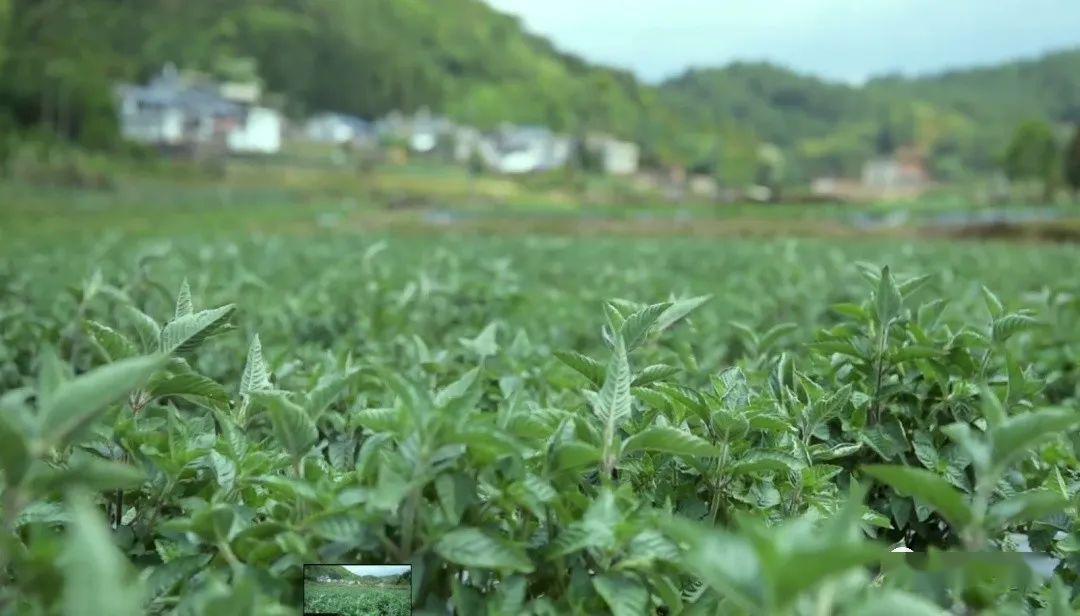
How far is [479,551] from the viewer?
122 cm

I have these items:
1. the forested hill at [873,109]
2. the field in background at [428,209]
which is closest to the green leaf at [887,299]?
the field in background at [428,209]

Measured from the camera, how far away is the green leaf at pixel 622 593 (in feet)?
4.11

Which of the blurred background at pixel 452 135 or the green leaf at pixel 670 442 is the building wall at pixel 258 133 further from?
the green leaf at pixel 670 442

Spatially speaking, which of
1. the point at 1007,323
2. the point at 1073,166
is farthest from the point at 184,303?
the point at 1073,166

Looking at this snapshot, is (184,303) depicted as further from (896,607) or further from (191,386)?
(896,607)

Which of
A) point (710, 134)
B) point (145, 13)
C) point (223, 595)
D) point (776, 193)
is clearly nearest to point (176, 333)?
point (223, 595)

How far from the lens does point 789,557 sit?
88 centimetres

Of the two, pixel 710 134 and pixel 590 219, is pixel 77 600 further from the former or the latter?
pixel 710 134

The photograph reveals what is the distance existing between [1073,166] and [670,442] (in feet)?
97.6

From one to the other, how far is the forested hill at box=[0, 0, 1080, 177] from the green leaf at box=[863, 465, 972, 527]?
19.6 m

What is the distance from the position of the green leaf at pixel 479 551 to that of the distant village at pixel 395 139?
797 inches

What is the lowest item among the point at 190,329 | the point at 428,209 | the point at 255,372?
the point at 428,209

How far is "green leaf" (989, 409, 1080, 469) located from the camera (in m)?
1.16

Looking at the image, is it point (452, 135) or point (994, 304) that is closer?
point (994, 304)
